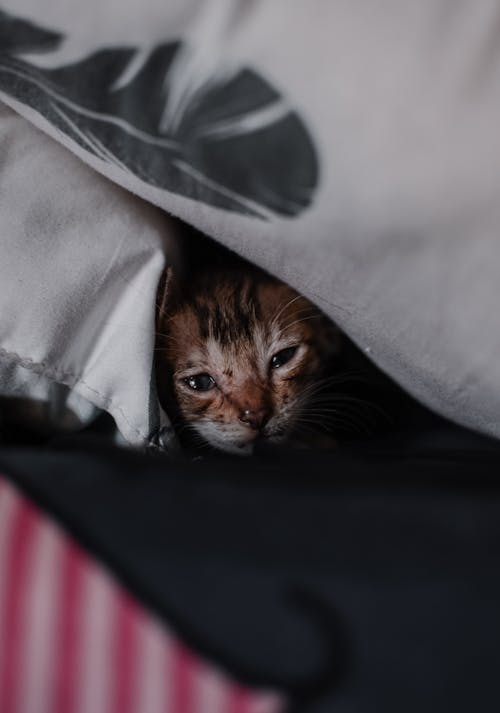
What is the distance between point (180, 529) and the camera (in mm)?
492

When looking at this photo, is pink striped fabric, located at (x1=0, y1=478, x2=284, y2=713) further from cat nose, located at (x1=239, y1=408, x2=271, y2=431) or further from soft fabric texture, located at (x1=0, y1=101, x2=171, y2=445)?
cat nose, located at (x1=239, y1=408, x2=271, y2=431)

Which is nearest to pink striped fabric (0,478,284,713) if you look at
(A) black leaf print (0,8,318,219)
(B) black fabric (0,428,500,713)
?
(B) black fabric (0,428,500,713)

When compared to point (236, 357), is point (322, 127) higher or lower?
higher

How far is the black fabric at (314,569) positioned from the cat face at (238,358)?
513 millimetres

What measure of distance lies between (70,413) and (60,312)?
14cm

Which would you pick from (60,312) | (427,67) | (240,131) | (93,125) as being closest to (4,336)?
(60,312)

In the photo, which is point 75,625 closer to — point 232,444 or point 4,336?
point 4,336

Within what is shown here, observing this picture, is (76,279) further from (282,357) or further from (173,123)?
(282,357)

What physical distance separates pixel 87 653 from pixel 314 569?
153 mm

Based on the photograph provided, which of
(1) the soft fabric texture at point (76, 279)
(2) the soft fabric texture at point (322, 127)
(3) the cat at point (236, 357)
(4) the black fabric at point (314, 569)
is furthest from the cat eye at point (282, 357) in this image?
(4) the black fabric at point (314, 569)

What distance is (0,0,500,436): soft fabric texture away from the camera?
0.55 metres

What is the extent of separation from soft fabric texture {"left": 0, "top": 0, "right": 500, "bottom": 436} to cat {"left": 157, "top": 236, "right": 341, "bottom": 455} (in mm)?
376

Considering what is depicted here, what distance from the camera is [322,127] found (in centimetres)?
56

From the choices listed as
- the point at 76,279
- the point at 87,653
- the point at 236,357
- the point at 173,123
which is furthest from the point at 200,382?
the point at 87,653
